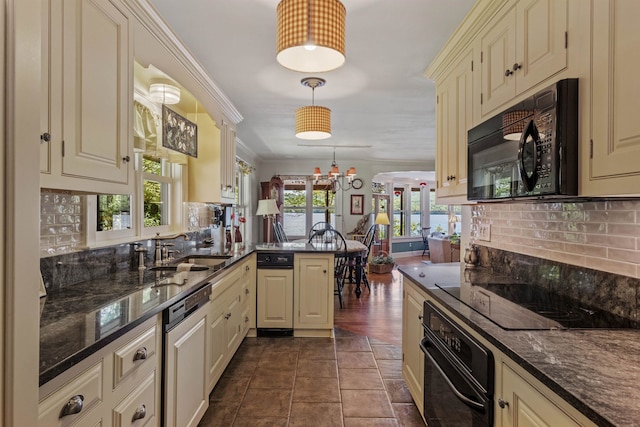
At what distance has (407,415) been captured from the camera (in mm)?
2250

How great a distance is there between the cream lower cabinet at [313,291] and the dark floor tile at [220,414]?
1.30 meters

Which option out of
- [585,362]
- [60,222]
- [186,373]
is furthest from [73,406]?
[585,362]

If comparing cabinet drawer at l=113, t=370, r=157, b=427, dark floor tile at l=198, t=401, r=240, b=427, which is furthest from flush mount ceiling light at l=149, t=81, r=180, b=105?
dark floor tile at l=198, t=401, r=240, b=427

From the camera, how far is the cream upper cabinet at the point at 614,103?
1.01 metres

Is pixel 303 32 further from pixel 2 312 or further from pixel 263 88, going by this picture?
pixel 263 88

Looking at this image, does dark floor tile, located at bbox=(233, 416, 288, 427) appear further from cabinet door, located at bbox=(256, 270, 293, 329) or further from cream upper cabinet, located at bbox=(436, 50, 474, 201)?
cream upper cabinet, located at bbox=(436, 50, 474, 201)

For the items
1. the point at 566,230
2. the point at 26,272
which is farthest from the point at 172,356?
the point at 566,230

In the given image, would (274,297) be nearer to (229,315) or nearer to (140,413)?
(229,315)

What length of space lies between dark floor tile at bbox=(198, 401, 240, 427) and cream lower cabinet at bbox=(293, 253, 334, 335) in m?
1.30

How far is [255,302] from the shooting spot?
360cm

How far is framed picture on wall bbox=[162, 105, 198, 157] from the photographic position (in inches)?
96.6

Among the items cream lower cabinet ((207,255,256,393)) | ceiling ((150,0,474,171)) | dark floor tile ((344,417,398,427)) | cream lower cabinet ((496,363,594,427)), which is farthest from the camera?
cream lower cabinet ((207,255,256,393))

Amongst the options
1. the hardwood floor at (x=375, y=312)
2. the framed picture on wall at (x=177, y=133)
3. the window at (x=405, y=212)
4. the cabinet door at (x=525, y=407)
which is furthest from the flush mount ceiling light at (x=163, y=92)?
the window at (x=405, y=212)

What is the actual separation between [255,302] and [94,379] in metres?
2.51
